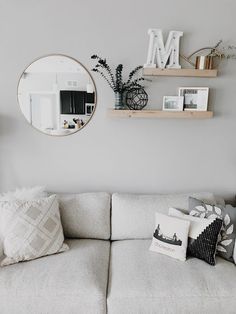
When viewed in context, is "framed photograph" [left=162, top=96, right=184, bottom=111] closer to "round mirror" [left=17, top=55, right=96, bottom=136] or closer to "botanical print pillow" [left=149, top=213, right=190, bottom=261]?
"round mirror" [left=17, top=55, right=96, bottom=136]

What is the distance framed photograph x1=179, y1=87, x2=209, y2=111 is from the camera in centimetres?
221

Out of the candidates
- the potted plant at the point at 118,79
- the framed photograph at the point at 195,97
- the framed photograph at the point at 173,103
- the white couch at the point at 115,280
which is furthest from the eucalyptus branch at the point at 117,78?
the white couch at the point at 115,280

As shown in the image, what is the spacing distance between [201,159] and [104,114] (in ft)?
3.16

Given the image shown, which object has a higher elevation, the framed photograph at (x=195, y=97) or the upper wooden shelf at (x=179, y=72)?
the upper wooden shelf at (x=179, y=72)

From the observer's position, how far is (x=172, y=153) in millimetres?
2387

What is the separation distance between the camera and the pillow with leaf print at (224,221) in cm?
185

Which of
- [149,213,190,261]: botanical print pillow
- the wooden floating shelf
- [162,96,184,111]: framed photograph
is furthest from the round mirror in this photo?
[149,213,190,261]: botanical print pillow

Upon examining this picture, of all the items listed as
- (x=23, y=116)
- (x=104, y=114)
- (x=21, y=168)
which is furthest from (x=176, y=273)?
(x=23, y=116)

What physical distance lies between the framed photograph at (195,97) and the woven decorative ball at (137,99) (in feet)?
1.02

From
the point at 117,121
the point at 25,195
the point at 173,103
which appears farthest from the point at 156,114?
the point at 25,195

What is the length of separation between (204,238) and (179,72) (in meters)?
1.29

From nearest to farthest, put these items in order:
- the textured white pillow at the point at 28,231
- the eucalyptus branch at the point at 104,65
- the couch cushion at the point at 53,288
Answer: the couch cushion at the point at 53,288 → the textured white pillow at the point at 28,231 → the eucalyptus branch at the point at 104,65

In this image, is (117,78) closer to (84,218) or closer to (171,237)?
(84,218)

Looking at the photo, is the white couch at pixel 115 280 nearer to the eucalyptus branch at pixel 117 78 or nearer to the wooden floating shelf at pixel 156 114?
the wooden floating shelf at pixel 156 114
